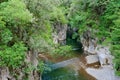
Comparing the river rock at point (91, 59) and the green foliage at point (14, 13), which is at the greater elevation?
the green foliage at point (14, 13)

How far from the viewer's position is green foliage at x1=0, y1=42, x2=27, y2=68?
61.5ft

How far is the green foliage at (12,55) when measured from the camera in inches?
738

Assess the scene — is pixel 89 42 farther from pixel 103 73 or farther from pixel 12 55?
pixel 12 55

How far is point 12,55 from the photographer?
18.8 metres

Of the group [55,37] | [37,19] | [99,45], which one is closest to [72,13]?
[55,37]

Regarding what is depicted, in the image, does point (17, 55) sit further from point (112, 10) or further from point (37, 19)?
point (112, 10)

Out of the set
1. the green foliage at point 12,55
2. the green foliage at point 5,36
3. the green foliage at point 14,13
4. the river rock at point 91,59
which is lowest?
the river rock at point 91,59

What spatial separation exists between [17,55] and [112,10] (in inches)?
788

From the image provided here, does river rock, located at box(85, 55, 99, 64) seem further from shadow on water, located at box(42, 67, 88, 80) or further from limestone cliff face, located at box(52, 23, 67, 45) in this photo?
limestone cliff face, located at box(52, 23, 67, 45)

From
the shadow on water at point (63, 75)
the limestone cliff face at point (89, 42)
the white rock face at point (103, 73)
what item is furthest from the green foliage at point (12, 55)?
the limestone cliff face at point (89, 42)

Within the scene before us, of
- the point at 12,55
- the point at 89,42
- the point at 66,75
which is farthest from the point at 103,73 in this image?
the point at 12,55

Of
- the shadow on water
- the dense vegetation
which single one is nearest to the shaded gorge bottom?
the shadow on water

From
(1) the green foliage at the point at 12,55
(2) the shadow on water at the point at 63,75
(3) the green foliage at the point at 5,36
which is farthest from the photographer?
(2) the shadow on water at the point at 63,75

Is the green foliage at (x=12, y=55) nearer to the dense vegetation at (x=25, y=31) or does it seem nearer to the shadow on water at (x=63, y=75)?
the dense vegetation at (x=25, y=31)
